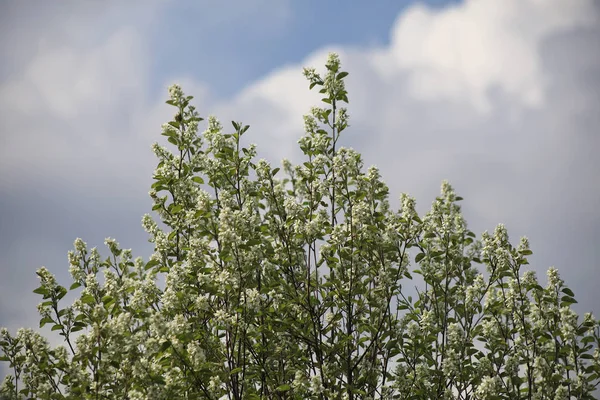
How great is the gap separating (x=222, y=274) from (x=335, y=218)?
1.90 metres

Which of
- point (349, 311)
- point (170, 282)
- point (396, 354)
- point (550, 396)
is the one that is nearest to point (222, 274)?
point (170, 282)

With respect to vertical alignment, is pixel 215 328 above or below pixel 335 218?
below

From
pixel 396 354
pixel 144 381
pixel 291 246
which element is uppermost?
pixel 291 246

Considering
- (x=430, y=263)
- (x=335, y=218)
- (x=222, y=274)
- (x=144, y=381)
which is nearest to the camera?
(x=144, y=381)

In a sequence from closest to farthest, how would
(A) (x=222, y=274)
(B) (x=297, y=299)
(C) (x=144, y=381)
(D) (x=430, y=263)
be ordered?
(C) (x=144, y=381) → (A) (x=222, y=274) → (B) (x=297, y=299) → (D) (x=430, y=263)

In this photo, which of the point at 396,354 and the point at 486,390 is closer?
the point at 486,390

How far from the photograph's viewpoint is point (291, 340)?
833cm

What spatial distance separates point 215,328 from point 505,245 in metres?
3.96

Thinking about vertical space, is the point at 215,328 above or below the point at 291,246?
below

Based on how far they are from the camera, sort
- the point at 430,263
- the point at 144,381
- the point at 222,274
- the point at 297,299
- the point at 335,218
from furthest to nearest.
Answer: the point at 430,263 → the point at 335,218 → the point at 297,299 → the point at 222,274 → the point at 144,381

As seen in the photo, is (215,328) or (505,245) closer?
(215,328)

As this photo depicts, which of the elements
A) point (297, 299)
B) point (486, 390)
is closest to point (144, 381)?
point (297, 299)

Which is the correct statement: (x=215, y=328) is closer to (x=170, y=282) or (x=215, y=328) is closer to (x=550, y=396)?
(x=170, y=282)

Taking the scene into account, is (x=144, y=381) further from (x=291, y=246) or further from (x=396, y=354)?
(x=396, y=354)
